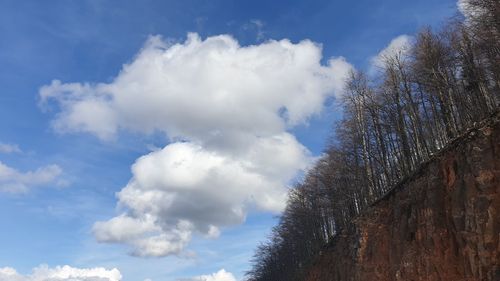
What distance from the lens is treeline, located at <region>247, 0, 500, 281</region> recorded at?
105 feet

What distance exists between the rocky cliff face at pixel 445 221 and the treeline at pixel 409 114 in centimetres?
289

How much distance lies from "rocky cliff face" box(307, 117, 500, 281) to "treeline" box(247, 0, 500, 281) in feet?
9.47

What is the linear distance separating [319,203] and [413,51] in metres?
29.3

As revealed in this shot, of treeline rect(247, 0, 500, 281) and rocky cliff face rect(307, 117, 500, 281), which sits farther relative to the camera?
treeline rect(247, 0, 500, 281)

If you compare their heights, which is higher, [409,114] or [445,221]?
[409,114]

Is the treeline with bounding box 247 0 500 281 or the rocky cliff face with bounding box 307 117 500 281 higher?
the treeline with bounding box 247 0 500 281

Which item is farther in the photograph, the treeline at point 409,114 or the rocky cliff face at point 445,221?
the treeline at point 409,114

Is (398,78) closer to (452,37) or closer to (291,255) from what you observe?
(452,37)

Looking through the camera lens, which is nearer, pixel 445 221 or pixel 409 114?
pixel 445 221

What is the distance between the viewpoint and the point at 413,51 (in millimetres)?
39625

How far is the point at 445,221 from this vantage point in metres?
24.0

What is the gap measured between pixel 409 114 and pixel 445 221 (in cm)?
1833

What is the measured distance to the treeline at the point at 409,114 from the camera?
32156 millimetres

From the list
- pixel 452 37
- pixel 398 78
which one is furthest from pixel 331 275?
pixel 452 37
